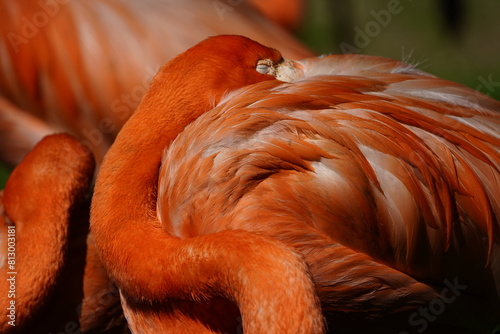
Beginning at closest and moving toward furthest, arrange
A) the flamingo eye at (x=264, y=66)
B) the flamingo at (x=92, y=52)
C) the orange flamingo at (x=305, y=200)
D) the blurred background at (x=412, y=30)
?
the orange flamingo at (x=305, y=200) < the flamingo eye at (x=264, y=66) < the flamingo at (x=92, y=52) < the blurred background at (x=412, y=30)

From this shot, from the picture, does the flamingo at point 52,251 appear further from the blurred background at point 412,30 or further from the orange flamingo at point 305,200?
the blurred background at point 412,30

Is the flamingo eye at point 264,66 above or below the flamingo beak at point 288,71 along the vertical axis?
above

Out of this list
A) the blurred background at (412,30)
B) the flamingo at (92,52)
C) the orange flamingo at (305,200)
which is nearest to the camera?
the orange flamingo at (305,200)

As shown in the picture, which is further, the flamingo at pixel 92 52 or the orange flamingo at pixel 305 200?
the flamingo at pixel 92 52

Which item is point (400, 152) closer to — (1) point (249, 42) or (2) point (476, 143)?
(2) point (476, 143)

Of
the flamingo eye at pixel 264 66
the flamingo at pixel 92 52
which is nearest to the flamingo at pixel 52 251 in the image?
the flamingo at pixel 92 52

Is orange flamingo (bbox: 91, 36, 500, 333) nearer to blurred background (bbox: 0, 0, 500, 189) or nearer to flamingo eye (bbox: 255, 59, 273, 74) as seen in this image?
flamingo eye (bbox: 255, 59, 273, 74)

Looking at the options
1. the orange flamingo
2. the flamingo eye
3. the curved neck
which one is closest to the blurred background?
the curved neck

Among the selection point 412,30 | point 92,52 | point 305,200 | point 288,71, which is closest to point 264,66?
point 288,71
